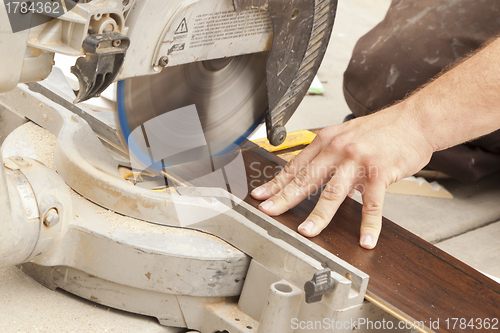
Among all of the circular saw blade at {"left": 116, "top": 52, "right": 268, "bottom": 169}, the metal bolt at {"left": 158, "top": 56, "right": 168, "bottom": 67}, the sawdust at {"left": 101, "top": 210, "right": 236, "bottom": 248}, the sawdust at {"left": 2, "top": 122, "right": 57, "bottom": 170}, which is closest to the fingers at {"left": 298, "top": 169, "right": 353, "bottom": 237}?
the sawdust at {"left": 101, "top": 210, "right": 236, "bottom": 248}

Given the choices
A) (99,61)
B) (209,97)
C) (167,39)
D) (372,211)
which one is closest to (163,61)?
(167,39)

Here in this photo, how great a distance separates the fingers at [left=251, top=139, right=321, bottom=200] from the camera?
156 centimetres

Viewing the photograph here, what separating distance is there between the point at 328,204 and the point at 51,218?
0.70m

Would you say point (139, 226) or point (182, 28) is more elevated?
point (182, 28)

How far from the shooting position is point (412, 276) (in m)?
1.34

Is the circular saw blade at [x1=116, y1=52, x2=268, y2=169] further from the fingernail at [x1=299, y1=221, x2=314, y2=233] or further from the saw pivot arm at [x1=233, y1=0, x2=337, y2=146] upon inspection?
the fingernail at [x1=299, y1=221, x2=314, y2=233]

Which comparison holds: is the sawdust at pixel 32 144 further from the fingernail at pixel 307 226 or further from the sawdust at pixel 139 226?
the fingernail at pixel 307 226

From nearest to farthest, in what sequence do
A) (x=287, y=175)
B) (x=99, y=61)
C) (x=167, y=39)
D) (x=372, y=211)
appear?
1. (x=99, y=61)
2. (x=167, y=39)
3. (x=372, y=211)
4. (x=287, y=175)

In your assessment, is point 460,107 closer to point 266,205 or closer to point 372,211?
point 372,211

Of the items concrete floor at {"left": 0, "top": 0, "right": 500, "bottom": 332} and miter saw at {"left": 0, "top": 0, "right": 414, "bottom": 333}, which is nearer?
miter saw at {"left": 0, "top": 0, "right": 414, "bottom": 333}

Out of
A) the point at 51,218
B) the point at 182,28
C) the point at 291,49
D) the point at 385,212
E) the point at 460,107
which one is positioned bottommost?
the point at 385,212

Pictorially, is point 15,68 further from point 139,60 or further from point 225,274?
point 225,274

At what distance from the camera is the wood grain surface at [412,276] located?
1.22m

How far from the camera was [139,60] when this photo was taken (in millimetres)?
1229
